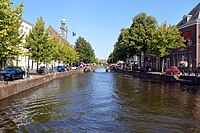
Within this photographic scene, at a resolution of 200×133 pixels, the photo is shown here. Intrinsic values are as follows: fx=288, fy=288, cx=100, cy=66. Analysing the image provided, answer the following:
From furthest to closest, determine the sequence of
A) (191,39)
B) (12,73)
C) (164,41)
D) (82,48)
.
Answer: (82,48)
(191,39)
(164,41)
(12,73)

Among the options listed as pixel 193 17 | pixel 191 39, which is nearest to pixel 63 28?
pixel 193 17

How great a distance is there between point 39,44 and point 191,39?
2988 centimetres

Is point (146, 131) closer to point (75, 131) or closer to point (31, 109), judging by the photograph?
point (75, 131)

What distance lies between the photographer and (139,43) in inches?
2648

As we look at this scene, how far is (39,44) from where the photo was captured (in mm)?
47250

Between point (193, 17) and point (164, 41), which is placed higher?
point (193, 17)

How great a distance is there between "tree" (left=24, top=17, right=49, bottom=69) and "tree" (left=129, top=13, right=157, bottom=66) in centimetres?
2402

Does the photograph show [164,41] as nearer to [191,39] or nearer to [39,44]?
[191,39]

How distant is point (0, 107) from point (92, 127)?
7.87 meters

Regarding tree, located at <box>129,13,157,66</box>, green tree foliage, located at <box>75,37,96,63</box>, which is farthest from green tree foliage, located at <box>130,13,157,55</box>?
green tree foliage, located at <box>75,37,96,63</box>

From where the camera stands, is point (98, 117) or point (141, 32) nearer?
point (98, 117)

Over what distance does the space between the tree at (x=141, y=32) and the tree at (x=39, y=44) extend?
24023mm

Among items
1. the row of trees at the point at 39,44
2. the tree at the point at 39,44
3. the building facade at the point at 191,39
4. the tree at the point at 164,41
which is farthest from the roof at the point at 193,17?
the tree at the point at 39,44

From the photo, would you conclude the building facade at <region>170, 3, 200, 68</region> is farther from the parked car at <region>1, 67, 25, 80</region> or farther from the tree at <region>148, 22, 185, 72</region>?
the parked car at <region>1, 67, 25, 80</region>
